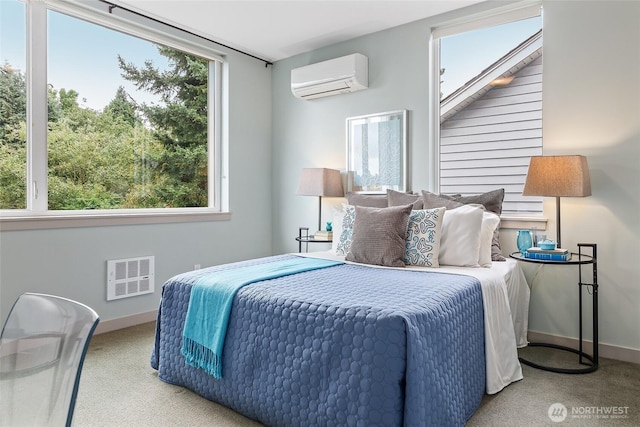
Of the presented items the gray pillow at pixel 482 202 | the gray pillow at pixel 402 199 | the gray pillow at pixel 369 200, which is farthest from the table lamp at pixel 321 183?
the gray pillow at pixel 482 202

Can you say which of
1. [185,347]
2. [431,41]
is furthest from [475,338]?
[431,41]

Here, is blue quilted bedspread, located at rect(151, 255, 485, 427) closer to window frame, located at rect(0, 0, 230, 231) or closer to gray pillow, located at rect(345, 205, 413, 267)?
gray pillow, located at rect(345, 205, 413, 267)

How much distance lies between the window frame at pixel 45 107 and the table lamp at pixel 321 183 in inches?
38.5

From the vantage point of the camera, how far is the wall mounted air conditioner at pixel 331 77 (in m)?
3.73

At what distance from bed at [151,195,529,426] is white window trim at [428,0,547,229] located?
753mm

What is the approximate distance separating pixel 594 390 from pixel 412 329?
1439mm

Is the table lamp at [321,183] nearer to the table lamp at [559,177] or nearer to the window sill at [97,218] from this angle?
→ the window sill at [97,218]

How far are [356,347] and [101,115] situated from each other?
2.90 meters

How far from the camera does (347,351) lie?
5.16 feet

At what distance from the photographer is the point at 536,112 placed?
3068 millimetres

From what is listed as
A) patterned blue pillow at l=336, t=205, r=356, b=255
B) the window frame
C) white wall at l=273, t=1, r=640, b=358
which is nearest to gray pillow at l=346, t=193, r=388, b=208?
patterned blue pillow at l=336, t=205, r=356, b=255

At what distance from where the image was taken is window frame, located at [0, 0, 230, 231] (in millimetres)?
2881

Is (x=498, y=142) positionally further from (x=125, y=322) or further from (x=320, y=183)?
(x=125, y=322)

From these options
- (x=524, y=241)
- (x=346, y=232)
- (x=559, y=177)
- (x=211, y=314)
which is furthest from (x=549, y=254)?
(x=211, y=314)
